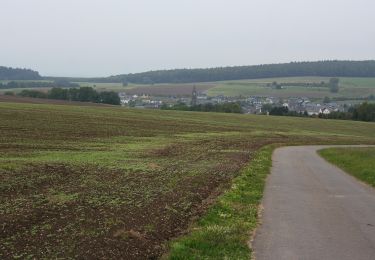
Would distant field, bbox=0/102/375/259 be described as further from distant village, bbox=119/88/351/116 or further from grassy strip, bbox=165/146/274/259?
distant village, bbox=119/88/351/116

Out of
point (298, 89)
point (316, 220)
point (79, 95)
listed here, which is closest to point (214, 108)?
point (79, 95)

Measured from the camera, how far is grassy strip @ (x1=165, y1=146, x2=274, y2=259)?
330 inches

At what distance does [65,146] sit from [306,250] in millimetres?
21349

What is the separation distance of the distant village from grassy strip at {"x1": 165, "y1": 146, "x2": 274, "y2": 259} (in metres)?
99.7

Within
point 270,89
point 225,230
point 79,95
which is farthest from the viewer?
point 270,89

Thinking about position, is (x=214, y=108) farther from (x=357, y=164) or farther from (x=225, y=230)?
(x=225, y=230)

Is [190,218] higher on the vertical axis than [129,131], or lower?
higher

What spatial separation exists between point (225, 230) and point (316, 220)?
277cm

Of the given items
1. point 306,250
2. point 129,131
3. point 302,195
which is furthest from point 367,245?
point 129,131

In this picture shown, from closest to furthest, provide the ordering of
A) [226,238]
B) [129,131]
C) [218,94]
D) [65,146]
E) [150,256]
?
[150,256], [226,238], [65,146], [129,131], [218,94]

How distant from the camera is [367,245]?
9406mm

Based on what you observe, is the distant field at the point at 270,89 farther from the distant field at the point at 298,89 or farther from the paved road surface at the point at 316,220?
the paved road surface at the point at 316,220

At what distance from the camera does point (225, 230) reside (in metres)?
10.1

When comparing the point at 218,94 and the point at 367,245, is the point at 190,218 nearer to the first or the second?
the point at 367,245
